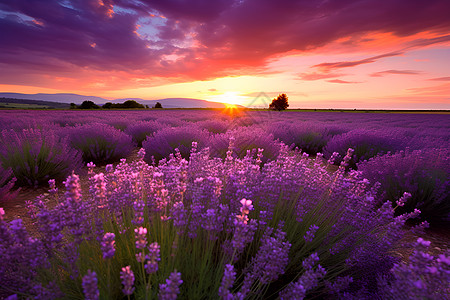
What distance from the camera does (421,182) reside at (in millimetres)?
3160

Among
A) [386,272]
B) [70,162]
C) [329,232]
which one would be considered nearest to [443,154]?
[386,272]

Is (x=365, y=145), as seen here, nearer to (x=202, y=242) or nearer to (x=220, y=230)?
(x=202, y=242)

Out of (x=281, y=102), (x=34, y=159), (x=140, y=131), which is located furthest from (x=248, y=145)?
(x=281, y=102)

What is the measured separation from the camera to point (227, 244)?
1396 mm

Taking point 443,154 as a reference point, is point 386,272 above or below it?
below

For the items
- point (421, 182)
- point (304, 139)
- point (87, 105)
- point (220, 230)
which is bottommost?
point (87, 105)

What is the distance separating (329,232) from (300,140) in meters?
6.35

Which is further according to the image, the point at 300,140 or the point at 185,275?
the point at 300,140

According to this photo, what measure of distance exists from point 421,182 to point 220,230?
3.34 meters

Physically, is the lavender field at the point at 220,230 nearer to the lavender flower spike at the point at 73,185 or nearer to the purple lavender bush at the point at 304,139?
the lavender flower spike at the point at 73,185

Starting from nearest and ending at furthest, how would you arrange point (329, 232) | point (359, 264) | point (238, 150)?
point (359, 264) → point (329, 232) → point (238, 150)

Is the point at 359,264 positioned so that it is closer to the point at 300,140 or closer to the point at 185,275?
the point at 185,275

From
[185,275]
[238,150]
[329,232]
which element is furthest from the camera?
[238,150]

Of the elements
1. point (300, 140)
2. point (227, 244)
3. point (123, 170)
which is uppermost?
point (123, 170)
